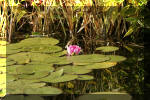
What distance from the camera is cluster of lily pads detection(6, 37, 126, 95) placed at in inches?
51.7

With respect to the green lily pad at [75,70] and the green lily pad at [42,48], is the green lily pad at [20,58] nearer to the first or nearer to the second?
the green lily pad at [42,48]

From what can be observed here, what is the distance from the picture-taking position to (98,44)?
205cm

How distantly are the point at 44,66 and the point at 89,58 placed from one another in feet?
0.94

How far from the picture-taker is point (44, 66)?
1.56 metres

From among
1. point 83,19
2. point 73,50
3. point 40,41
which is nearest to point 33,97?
point 73,50

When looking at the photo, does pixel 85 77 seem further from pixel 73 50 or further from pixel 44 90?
pixel 73 50

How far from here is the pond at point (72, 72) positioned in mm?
1271

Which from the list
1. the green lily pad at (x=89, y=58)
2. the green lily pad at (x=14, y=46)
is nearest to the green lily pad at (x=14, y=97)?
the green lily pad at (x=89, y=58)

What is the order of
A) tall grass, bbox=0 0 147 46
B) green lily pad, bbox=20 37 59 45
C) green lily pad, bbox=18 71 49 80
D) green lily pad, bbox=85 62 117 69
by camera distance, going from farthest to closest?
1. tall grass, bbox=0 0 147 46
2. green lily pad, bbox=20 37 59 45
3. green lily pad, bbox=85 62 117 69
4. green lily pad, bbox=18 71 49 80

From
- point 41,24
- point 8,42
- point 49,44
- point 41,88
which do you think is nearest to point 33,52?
point 49,44

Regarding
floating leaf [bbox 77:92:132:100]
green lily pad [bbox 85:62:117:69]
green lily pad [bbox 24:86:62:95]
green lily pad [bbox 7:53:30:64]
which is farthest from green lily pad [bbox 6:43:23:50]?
floating leaf [bbox 77:92:132:100]

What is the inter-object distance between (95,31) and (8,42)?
69 cm

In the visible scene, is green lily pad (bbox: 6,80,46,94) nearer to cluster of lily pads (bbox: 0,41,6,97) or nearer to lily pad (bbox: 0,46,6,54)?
cluster of lily pads (bbox: 0,41,6,97)

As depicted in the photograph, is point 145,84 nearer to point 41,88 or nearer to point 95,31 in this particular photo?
point 41,88
